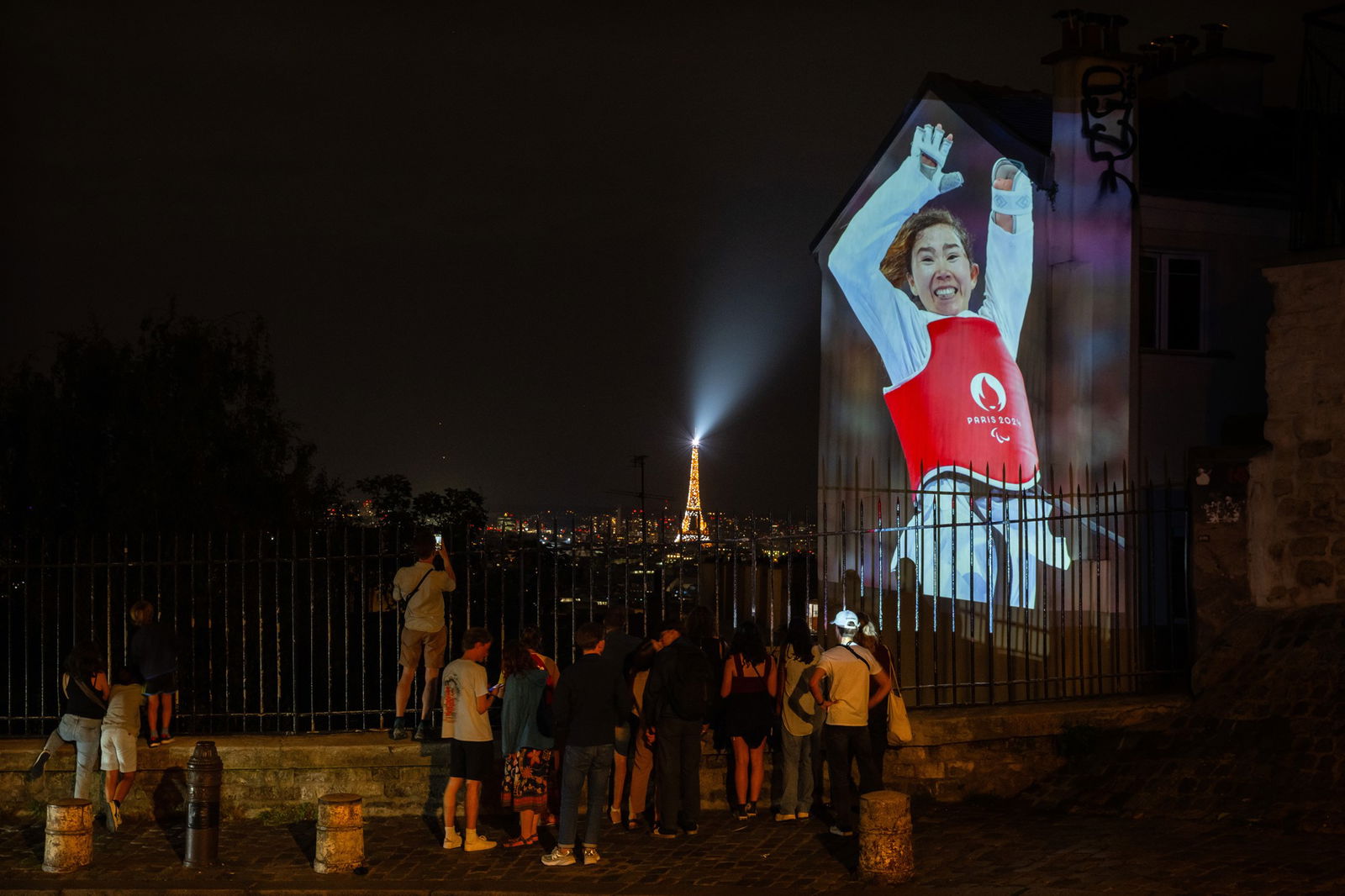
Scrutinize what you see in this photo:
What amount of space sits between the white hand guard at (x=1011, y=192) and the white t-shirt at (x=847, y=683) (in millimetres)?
10745

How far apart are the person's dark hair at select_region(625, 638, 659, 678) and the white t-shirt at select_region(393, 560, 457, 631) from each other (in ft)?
5.45

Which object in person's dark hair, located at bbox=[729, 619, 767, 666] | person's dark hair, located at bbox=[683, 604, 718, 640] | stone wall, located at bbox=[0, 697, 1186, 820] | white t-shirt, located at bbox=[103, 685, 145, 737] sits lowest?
stone wall, located at bbox=[0, 697, 1186, 820]

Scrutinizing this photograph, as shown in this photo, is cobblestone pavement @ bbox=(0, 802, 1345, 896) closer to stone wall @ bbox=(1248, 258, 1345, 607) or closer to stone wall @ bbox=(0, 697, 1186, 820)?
stone wall @ bbox=(0, 697, 1186, 820)

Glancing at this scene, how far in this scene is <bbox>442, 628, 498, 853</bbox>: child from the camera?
9.90 m

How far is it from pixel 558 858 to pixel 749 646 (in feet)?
6.83

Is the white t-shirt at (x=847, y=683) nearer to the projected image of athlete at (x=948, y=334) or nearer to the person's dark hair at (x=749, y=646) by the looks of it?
the person's dark hair at (x=749, y=646)

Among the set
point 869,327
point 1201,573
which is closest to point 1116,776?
point 1201,573

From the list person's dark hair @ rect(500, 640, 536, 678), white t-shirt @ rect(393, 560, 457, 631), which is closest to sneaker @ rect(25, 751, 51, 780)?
white t-shirt @ rect(393, 560, 457, 631)

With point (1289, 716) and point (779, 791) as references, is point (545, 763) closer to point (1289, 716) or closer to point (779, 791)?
point (779, 791)

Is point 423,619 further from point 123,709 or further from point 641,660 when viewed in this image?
point 123,709

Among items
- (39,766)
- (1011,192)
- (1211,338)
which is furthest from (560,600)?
(1011,192)

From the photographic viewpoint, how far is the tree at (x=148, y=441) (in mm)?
20250

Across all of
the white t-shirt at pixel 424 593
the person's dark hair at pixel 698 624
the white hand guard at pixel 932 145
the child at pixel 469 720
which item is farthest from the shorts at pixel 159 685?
the white hand guard at pixel 932 145

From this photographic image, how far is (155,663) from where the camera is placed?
1165 cm
